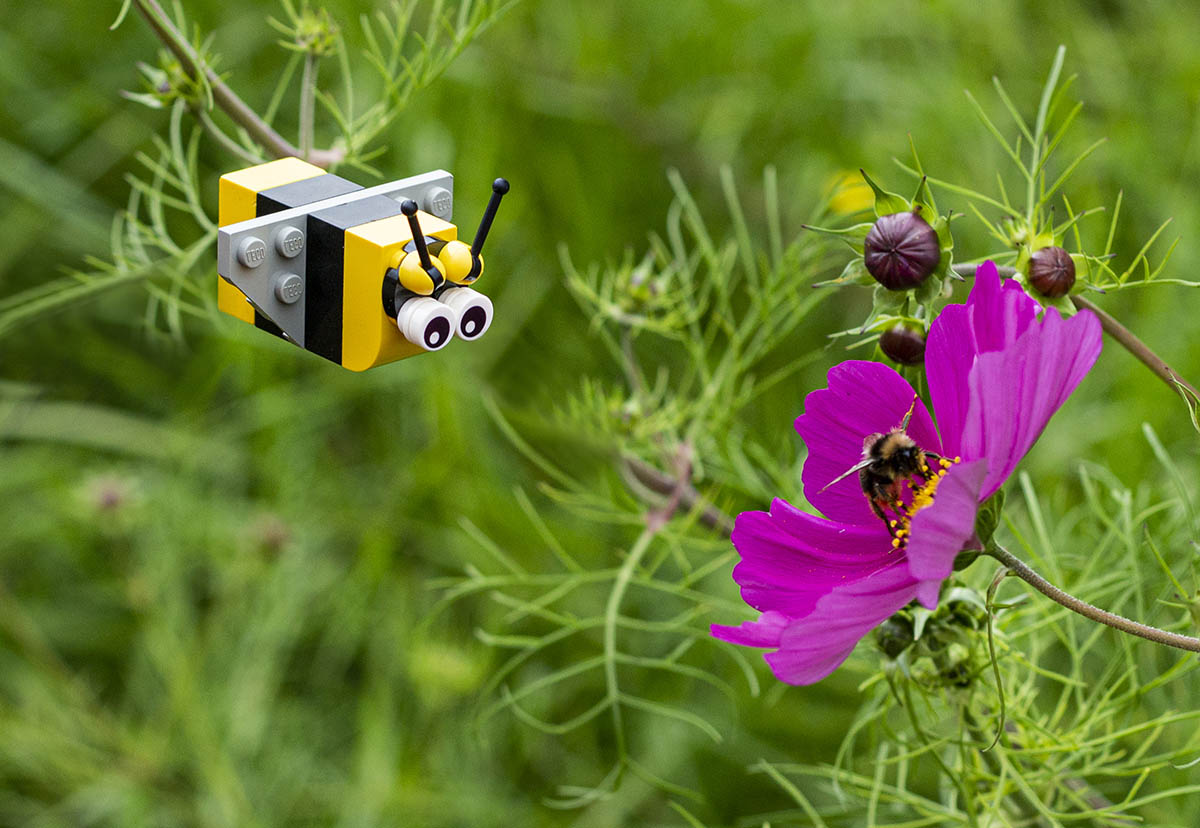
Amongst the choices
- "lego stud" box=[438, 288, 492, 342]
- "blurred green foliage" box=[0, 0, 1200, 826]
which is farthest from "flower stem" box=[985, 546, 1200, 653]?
"blurred green foliage" box=[0, 0, 1200, 826]

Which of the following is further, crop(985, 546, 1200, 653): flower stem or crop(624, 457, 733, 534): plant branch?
crop(624, 457, 733, 534): plant branch

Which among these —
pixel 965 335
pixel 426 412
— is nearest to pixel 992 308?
pixel 965 335

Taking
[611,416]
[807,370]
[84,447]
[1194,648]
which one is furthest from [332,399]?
[1194,648]

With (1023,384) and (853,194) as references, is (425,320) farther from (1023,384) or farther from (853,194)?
(853,194)

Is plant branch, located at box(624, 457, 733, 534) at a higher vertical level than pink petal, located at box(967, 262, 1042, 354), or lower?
lower

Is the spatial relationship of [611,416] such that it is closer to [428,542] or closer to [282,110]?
[428,542]

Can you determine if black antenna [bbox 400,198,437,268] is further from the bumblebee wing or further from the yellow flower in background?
the yellow flower in background

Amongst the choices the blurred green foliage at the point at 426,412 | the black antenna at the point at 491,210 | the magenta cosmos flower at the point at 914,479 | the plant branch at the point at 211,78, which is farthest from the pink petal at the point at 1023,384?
the blurred green foliage at the point at 426,412
